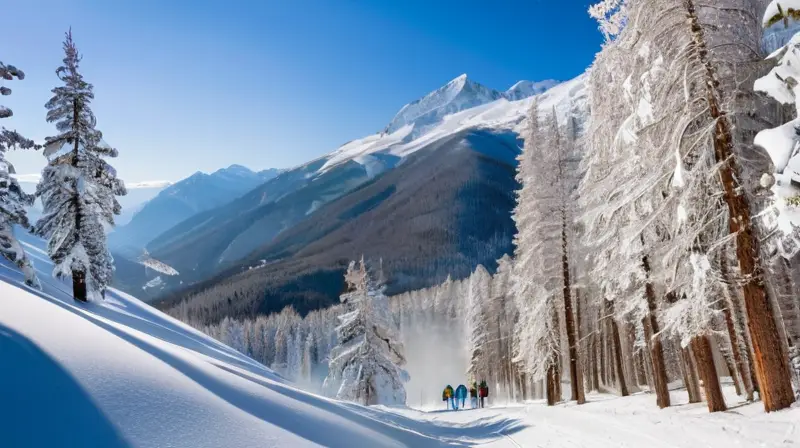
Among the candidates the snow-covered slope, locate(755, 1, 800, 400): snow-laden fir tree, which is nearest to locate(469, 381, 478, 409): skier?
the snow-covered slope

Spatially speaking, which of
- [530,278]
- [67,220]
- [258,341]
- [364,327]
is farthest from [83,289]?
[258,341]

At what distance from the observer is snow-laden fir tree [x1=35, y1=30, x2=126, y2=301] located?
2266 centimetres

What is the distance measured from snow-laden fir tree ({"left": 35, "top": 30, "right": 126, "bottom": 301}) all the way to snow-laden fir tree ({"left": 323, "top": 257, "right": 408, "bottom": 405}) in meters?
14.9

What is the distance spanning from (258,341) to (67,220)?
92.2 m

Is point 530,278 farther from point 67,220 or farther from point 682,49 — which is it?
point 67,220

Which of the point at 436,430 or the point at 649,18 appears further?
the point at 436,430

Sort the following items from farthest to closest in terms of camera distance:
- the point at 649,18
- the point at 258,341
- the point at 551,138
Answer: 1. the point at 258,341
2. the point at 551,138
3. the point at 649,18

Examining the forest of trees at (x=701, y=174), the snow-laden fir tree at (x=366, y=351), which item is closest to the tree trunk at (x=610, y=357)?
the snow-laden fir tree at (x=366, y=351)

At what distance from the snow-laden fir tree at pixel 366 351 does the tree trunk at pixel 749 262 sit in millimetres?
24811

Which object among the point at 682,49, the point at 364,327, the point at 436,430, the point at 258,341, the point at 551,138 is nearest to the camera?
the point at 682,49

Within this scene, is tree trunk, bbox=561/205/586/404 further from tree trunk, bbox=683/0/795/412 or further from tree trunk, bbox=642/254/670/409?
tree trunk, bbox=683/0/795/412

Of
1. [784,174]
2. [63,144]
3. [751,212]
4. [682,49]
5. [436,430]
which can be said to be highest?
[63,144]

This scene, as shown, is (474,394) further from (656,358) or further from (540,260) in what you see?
(656,358)

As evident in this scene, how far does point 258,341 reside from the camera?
10938cm
